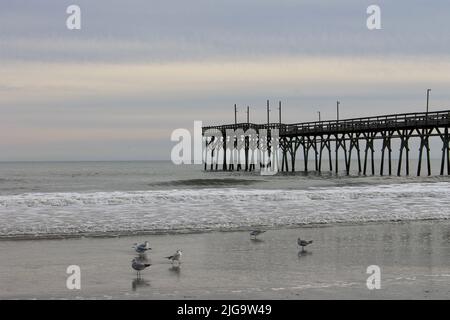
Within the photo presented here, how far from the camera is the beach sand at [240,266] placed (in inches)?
332

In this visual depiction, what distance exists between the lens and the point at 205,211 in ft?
64.1

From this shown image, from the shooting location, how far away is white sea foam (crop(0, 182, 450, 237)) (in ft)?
52.5

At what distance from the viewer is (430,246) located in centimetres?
1232

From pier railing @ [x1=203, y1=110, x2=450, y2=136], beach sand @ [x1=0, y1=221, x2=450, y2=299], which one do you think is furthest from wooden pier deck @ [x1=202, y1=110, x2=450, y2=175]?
beach sand @ [x1=0, y1=221, x2=450, y2=299]

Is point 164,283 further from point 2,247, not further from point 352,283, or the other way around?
point 2,247

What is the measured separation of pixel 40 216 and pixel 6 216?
898 mm

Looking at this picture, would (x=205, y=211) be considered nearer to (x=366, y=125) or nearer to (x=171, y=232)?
(x=171, y=232)

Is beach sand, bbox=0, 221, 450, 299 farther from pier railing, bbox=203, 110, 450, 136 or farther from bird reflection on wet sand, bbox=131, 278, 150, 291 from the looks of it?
pier railing, bbox=203, 110, 450, 136

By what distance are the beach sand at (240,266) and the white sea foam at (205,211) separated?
184cm

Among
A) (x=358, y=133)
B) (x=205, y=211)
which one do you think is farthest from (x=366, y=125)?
(x=205, y=211)

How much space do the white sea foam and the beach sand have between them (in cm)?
184

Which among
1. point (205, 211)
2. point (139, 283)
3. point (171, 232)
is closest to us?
point (139, 283)

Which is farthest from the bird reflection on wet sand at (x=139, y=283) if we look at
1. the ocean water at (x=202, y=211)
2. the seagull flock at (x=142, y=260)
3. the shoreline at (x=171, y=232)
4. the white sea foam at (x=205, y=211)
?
the white sea foam at (x=205, y=211)

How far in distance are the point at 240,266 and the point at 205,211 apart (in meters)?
9.28
